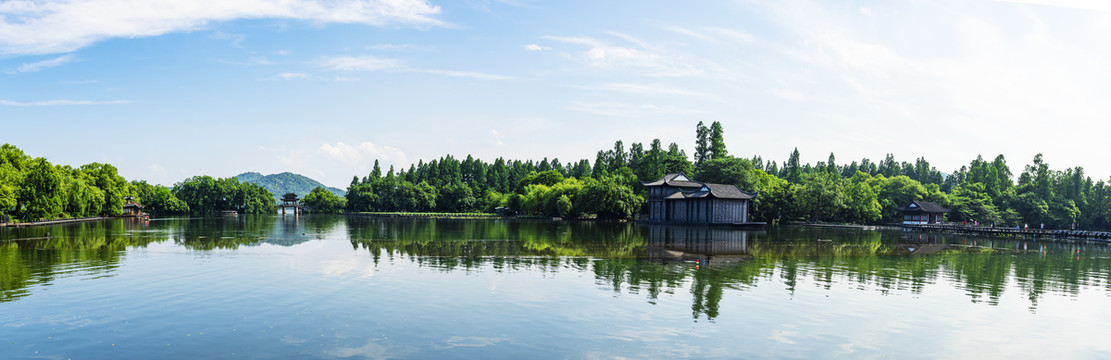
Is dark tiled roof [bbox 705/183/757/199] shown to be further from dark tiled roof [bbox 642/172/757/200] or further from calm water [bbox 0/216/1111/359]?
calm water [bbox 0/216/1111/359]

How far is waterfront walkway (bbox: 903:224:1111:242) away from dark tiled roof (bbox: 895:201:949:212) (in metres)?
10.9

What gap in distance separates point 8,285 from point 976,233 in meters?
72.7

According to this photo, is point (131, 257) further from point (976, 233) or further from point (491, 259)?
point (976, 233)

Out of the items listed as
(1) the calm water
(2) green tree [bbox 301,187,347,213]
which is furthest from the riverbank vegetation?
(1) the calm water

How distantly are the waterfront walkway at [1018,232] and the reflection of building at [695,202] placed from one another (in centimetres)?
1838

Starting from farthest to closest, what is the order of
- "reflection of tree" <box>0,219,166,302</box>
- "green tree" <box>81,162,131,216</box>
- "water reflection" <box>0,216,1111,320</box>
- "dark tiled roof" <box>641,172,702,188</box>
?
"green tree" <box>81,162,131,216</box> → "dark tiled roof" <box>641,172,702,188</box> → "water reflection" <box>0,216,1111,320</box> → "reflection of tree" <box>0,219,166,302</box>

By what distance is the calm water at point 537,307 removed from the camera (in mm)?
11898

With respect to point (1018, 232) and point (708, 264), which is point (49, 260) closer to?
point (708, 264)

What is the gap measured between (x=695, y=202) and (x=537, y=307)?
60.0 metres

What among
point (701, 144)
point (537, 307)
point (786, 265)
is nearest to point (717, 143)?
point (701, 144)

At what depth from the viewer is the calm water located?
11.9 m

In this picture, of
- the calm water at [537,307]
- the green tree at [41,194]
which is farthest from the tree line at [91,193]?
Result: the calm water at [537,307]

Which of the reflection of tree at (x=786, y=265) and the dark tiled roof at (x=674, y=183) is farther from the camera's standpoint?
the dark tiled roof at (x=674, y=183)

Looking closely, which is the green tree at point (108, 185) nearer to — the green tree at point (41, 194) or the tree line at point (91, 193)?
the tree line at point (91, 193)
